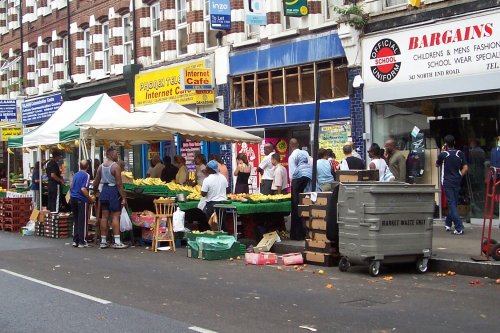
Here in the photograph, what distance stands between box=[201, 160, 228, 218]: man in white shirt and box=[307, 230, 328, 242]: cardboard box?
2.72 metres

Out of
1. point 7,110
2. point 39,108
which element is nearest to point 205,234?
point 7,110

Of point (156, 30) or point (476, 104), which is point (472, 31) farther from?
point (156, 30)

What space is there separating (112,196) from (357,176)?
17.8 ft

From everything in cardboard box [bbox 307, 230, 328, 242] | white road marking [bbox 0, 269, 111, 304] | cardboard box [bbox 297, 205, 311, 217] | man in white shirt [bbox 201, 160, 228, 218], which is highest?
man in white shirt [bbox 201, 160, 228, 218]

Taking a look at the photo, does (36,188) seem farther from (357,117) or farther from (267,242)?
(357,117)

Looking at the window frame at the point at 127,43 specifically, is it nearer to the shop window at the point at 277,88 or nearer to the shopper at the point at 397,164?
the shop window at the point at 277,88

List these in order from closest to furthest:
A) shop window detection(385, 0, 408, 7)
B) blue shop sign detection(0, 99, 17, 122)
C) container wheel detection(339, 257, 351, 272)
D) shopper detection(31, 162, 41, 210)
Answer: container wheel detection(339, 257, 351, 272) < shop window detection(385, 0, 408, 7) < shopper detection(31, 162, 41, 210) < blue shop sign detection(0, 99, 17, 122)

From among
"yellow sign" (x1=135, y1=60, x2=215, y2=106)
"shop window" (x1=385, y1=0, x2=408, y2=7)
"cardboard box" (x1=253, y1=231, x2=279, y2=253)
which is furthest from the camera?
"yellow sign" (x1=135, y1=60, x2=215, y2=106)

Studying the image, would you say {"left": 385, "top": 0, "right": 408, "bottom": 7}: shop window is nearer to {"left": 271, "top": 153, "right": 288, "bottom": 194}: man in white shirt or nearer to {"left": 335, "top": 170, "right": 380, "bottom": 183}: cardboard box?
{"left": 271, "top": 153, "right": 288, "bottom": 194}: man in white shirt

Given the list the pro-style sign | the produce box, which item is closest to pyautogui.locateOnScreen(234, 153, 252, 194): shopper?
the produce box

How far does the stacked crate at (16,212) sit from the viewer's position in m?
18.7

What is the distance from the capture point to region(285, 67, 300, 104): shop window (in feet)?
63.0

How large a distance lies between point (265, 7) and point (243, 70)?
2.16 meters

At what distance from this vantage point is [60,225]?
53.6 ft
